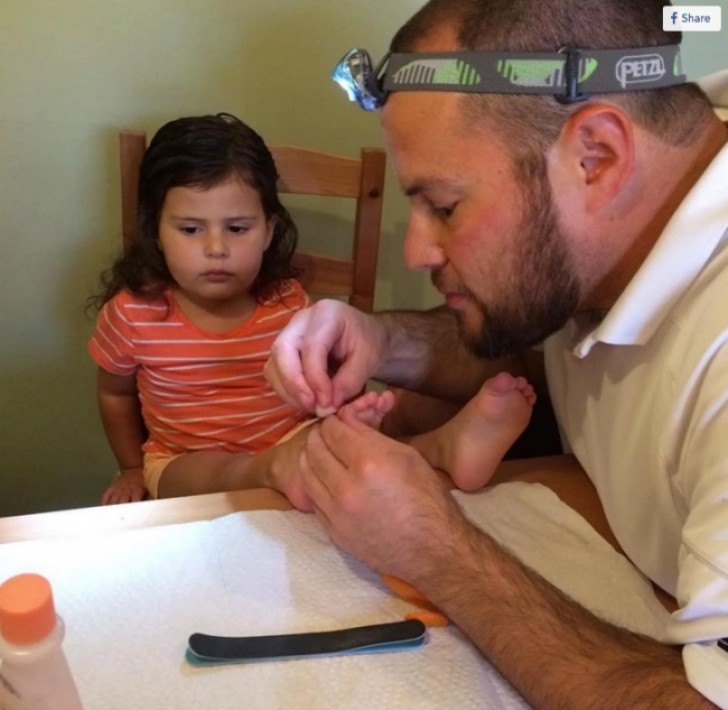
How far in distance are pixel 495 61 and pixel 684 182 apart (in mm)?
232

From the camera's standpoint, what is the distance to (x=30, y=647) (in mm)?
367

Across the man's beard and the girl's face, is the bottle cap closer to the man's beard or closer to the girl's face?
the man's beard

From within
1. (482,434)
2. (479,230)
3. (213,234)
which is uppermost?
(479,230)

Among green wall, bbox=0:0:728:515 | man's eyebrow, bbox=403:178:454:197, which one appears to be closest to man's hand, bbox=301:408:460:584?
man's eyebrow, bbox=403:178:454:197

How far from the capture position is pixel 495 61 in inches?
28.8

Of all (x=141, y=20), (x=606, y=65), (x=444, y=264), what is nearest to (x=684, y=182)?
(x=606, y=65)

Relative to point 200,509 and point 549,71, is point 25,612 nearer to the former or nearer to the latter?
point 200,509

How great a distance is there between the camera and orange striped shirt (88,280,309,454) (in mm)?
1218

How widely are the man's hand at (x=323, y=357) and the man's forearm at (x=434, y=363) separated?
9 centimetres

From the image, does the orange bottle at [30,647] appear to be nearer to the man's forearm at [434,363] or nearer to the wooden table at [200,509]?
the wooden table at [200,509]

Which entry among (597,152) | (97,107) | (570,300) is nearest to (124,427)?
(97,107)

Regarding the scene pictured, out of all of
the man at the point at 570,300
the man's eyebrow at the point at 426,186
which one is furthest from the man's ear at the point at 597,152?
the man's eyebrow at the point at 426,186

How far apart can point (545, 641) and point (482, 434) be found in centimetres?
27

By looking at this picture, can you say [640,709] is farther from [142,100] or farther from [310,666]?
[142,100]
